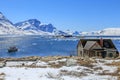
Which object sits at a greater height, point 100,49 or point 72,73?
point 100,49

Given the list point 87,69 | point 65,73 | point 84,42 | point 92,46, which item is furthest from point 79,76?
point 84,42

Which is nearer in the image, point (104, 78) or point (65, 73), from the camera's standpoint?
point (104, 78)

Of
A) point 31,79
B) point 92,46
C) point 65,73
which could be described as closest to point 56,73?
point 65,73

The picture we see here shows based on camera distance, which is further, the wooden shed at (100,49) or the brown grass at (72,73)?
the wooden shed at (100,49)

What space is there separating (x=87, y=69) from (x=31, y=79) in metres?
8.26

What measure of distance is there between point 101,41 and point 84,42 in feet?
16.8

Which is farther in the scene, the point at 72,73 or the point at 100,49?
the point at 100,49

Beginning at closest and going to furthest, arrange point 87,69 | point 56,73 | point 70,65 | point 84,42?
point 56,73 < point 87,69 < point 70,65 < point 84,42

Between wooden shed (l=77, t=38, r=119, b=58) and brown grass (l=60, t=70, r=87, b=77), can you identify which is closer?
brown grass (l=60, t=70, r=87, b=77)

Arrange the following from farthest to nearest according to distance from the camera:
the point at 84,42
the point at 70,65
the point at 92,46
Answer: the point at 84,42 < the point at 92,46 < the point at 70,65

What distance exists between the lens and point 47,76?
83.9 ft

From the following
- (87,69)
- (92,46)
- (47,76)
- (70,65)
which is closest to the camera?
(47,76)

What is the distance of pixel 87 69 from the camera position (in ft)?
100.0

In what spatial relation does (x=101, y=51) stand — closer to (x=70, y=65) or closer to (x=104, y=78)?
(x=70, y=65)
